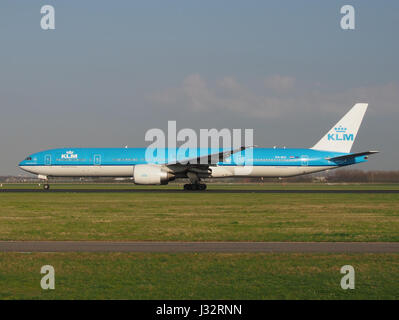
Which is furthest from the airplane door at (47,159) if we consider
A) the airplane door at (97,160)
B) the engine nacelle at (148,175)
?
the engine nacelle at (148,175)

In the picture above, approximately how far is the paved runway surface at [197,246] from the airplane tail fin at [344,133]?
41.0 metres

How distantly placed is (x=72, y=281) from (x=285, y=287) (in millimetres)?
4345

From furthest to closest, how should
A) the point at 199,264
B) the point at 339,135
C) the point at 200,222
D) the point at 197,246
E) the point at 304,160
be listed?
1. the point at 339,135
2. the point at 304,160
3. the point at 200,222
4. the point at 197,246
5. the point at 199,264

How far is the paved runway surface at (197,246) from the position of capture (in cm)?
1443

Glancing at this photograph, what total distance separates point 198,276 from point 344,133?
48516 mm

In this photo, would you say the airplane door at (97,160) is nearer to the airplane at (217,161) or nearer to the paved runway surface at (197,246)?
the airplane at (217,161)

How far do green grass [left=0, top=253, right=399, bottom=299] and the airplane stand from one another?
3486 cm

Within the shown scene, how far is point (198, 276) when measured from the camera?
1085 cm

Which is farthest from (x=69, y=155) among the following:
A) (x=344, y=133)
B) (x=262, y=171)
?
(x=344, y=133)

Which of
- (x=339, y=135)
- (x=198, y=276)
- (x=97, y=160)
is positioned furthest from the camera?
(x=339, y=135)

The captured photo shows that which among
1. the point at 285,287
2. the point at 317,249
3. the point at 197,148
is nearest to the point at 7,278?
the point at 285,287

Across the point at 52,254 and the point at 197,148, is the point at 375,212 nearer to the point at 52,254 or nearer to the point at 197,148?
the point at 52,254

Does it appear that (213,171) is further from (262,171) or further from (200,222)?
(200,222)

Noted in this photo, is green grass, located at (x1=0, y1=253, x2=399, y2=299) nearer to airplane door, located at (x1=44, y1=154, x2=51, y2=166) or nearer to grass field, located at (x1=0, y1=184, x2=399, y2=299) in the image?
grass field, located at (x1=0, y1=184, x2=399, y2=299)
